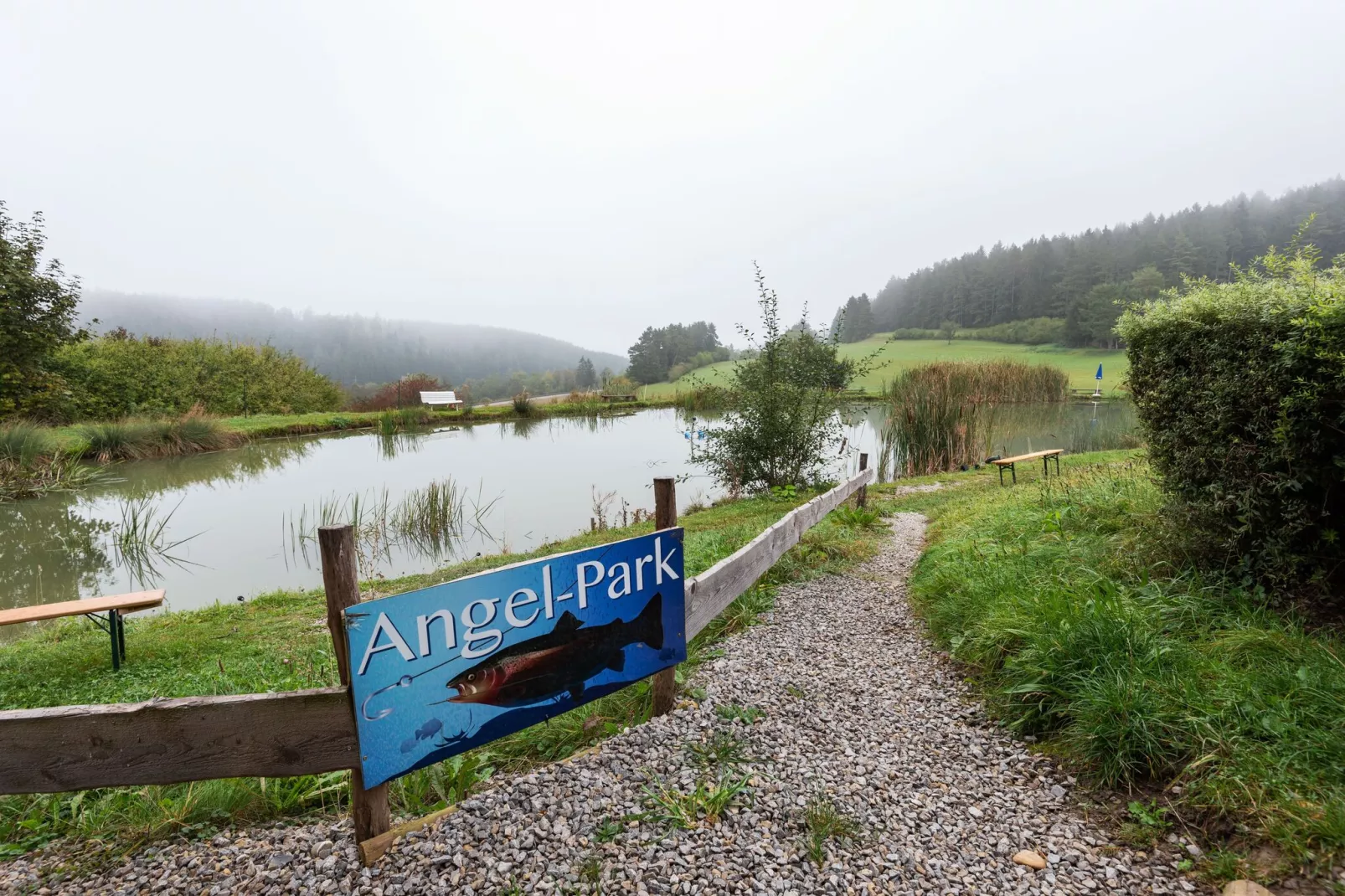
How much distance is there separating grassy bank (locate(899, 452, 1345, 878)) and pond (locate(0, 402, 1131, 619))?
7.25 meters

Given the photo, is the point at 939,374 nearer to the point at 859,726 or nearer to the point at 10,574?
the point at 859,726

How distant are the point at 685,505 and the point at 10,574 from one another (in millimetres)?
10329

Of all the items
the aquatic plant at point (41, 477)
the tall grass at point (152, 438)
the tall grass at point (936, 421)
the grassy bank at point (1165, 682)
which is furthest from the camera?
the tall grass at point (152, 438)

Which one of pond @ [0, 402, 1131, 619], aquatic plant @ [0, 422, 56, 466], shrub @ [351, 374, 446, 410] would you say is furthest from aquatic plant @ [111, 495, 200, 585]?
shrub @ [351, 374, 446, 410]

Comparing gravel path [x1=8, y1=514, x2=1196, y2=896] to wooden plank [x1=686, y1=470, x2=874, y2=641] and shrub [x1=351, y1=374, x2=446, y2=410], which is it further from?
shrub [x1=351, y1=374, x2=446, y2=410]

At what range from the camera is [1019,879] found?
1980 millimetres

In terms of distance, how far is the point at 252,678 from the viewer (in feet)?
13.1

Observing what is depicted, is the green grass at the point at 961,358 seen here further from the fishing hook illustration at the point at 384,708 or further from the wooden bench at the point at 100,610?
the fishing hook illustration at the point at 384,708

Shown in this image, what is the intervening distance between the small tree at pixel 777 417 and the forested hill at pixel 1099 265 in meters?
55.5

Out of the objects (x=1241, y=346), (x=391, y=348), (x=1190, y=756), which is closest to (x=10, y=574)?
(x=1190, y=756)

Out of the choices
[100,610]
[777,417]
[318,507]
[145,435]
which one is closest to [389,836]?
[100,610]

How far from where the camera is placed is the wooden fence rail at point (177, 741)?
1.75 m

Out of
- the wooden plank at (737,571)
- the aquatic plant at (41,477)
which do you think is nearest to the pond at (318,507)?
the aquatic plant at (41,477)

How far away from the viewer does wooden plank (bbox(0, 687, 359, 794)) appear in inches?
68.7
